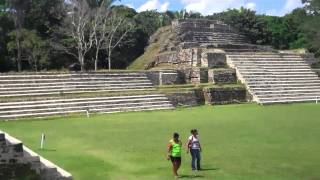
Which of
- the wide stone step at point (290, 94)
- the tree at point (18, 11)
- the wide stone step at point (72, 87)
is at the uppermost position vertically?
the tree at point (18, 11)

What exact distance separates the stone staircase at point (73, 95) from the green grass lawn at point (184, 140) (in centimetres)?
174

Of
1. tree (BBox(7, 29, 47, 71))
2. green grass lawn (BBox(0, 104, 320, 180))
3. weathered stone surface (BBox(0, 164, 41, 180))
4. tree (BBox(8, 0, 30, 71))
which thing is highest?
tree (BBox(8, 0, 30, 71))

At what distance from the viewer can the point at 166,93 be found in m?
29.0

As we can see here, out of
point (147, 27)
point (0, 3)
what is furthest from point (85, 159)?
point (147, 27)

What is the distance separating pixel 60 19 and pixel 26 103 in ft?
62.8

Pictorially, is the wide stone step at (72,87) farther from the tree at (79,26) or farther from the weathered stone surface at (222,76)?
the tree at (79,26)

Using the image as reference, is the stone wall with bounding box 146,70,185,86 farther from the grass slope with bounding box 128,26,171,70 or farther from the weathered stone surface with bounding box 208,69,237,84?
the grass slope with bounding box 128,26,171,70

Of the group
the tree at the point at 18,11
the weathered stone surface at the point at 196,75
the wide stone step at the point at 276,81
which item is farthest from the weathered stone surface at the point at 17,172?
the tree at the point at 18,11

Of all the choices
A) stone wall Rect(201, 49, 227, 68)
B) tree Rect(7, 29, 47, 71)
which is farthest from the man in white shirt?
tree Rect(7, 29, 47, 71)

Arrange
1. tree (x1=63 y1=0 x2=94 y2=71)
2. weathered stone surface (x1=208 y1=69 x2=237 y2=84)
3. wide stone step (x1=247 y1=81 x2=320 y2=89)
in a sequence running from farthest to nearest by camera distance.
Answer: tree (x1=63 y1=0 x2=94 y2=71) → weathered stone surface (x1=208 y1=69 x2=237 y2=84) → wide stone step (x1=247 y1=81 x2=320 y2=89)

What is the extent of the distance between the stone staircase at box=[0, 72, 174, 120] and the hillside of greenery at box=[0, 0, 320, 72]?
6.68m

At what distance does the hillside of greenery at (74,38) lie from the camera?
36781mm

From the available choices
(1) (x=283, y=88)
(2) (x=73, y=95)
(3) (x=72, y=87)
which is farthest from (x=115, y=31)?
(2) (x=73, y=95)

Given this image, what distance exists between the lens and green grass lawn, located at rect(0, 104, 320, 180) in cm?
1160
